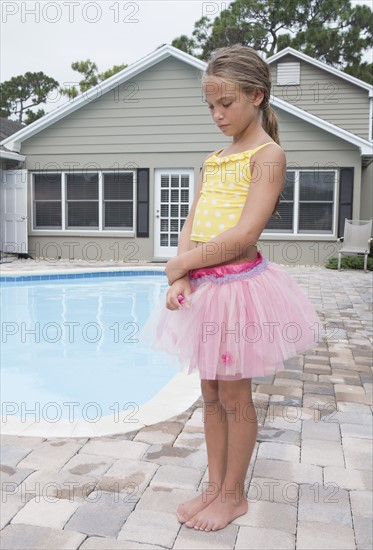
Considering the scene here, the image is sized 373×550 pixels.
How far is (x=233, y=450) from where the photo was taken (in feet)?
5.75

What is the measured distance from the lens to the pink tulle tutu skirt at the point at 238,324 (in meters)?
1.63

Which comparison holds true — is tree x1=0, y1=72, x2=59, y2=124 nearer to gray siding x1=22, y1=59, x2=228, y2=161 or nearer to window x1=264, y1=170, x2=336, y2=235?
gray siding x1=22, y1=59, x2=228, y2=161

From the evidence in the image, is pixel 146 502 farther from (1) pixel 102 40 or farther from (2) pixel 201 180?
(1) pixel 102 40

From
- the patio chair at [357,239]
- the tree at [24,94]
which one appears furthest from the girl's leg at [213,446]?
the tree at [24,94]

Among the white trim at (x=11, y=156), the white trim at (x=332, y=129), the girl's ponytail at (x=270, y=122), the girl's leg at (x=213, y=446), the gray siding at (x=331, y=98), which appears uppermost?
the gray siding at (x=331, y=98)

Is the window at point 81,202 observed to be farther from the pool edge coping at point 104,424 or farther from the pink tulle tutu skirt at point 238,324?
the pink tulle tutu skirt at point 238,324

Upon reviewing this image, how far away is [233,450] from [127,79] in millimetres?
10857

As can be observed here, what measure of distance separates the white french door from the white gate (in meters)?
2.90

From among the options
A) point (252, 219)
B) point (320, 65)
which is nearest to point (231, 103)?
point (252, 219)

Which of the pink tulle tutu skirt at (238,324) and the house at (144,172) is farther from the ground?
the house at (144,172)

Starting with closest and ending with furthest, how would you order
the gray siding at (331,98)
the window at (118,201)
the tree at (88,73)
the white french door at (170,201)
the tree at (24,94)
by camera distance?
the white french door at (170,201), the window at (118,201), the gray siding at (331,98), the tree at (88,73), the tree at (24,94)

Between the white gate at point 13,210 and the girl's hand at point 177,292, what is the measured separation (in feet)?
34.1

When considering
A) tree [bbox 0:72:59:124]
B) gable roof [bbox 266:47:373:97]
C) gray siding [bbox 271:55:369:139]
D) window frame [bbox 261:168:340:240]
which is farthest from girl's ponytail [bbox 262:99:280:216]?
tree [bbox 0:72:59:124]

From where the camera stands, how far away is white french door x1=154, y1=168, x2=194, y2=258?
11383 mm
